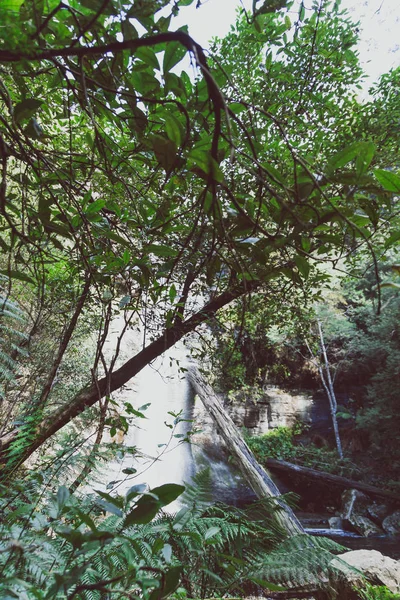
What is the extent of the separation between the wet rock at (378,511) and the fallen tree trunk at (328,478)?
19 centimetres

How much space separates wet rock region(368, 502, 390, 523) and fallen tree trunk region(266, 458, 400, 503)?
0.63 ft

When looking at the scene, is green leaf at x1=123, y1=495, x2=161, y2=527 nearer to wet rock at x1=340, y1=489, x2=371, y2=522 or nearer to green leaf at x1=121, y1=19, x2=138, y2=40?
green leaf at x1=121, y1=19, x2=138, y2=40

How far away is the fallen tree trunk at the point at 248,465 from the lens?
11.5 feet

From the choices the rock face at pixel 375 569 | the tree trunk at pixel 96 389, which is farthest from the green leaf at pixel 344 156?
Answer: the rock face at pixel 375 569

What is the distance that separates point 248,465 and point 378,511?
3900 millimetres

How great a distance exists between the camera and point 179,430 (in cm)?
841

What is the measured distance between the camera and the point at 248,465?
4.75 meters

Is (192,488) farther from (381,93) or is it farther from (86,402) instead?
(381,93)

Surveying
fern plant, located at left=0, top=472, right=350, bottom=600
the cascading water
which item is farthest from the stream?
fern plant, located at left=0, top=472, right=350, bottom=600

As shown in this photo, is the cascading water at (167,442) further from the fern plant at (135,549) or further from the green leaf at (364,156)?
the green leaf at (364,156)

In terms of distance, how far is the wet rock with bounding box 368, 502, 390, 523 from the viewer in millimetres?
6488

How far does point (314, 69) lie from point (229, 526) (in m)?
2.97

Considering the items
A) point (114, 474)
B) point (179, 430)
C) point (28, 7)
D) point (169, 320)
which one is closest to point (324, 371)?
point (179, 430)

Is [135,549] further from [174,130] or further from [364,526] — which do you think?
[364,526]
